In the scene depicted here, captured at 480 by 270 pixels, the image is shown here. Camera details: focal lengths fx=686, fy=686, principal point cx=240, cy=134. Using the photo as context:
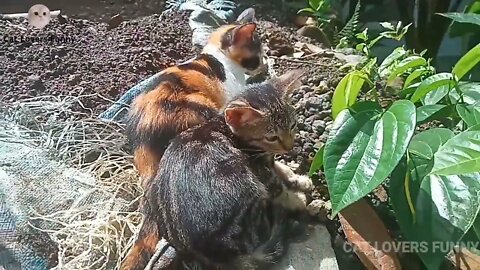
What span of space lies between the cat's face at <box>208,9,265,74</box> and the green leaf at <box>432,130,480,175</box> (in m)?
0.57

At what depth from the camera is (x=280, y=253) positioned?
3.18 ft

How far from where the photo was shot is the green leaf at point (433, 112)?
0.98 meters

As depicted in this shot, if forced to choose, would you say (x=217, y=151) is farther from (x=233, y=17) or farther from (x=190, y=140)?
(x=233, y=17)

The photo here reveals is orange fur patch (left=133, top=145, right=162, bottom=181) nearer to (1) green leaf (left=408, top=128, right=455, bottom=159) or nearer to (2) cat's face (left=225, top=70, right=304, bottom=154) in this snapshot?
(2) cat's face (left=225, top=70, right=304, bottom=154)

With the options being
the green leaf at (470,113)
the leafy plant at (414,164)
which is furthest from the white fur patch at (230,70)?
the green leaf at (470,113)

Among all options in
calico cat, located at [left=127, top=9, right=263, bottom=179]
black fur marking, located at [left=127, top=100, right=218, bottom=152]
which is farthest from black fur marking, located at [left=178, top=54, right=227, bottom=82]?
black fur marking, located at [left=127, top=100, right=218, bottom=152]

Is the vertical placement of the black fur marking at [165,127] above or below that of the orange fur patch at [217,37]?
above

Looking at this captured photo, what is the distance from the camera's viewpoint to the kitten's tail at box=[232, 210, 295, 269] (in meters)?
0.93

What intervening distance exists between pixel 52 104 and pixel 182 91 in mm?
265

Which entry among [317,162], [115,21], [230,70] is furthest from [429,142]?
[115,21]

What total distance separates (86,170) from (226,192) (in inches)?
13.1

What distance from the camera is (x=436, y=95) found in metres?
1.06

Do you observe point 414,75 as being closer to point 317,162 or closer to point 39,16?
point 317,162

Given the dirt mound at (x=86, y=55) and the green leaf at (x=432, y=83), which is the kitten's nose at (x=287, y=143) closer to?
the green leaf at (x=432, y=83)
